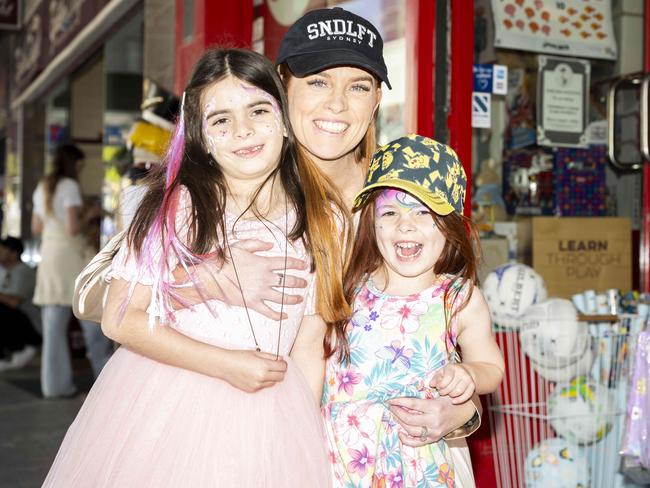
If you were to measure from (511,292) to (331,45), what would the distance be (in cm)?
154

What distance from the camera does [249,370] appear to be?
5.77 ft

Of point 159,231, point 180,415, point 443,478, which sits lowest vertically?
point 443,478

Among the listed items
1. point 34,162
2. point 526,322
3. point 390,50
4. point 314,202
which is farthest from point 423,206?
point 34,162

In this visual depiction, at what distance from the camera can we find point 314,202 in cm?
202

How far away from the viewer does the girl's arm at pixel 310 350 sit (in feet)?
6.57

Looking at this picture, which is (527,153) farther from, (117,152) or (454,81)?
(117,152)

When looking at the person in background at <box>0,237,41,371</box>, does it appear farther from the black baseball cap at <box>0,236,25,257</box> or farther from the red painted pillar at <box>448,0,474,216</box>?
the red painted pillar at <box>448,0,474,216</box>

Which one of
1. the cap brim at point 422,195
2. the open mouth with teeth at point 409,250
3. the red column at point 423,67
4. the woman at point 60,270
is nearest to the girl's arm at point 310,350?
the open mouth with teeth at point 409,250

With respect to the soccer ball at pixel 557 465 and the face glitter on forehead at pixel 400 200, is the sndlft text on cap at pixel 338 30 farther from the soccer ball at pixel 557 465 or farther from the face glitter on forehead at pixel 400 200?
the soccer ball at pixel 557 465

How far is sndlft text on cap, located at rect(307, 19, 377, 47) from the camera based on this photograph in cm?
214

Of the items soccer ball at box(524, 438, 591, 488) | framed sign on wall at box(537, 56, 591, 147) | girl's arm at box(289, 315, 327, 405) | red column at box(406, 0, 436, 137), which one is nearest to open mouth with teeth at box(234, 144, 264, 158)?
girl's arm at box(289, 315, 327, 405)

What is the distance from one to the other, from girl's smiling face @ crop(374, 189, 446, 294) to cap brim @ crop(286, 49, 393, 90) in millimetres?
341

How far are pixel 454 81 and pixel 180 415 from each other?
2.01 m

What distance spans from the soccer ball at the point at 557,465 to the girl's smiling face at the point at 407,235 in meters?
1.49
